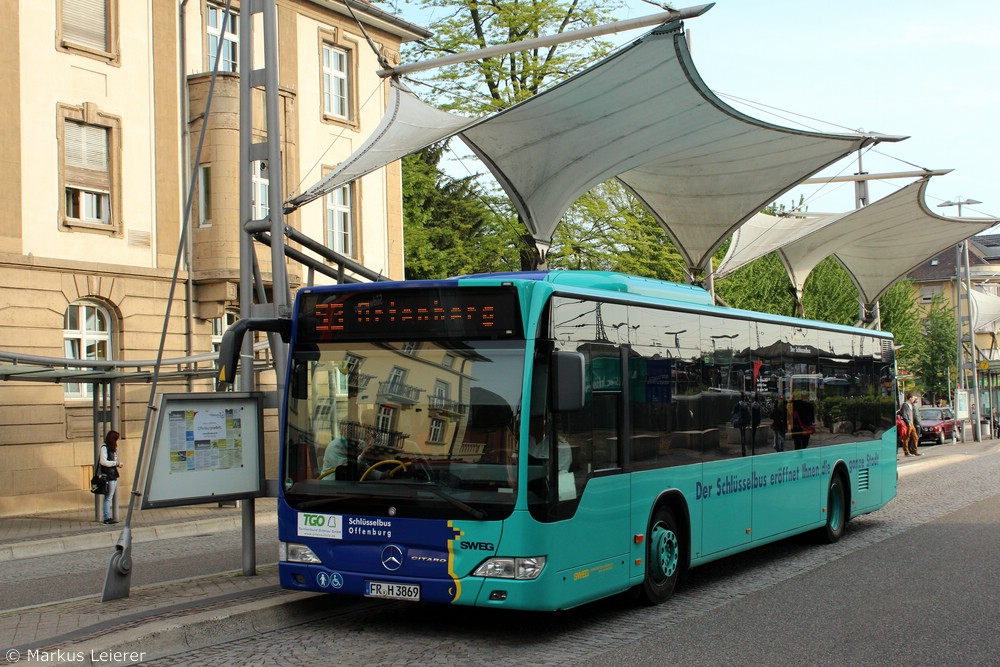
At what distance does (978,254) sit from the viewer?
10781cm

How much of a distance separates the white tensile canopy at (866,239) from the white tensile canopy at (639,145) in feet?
12.1

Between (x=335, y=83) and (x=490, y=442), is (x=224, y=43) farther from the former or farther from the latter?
(x=490, y=442)

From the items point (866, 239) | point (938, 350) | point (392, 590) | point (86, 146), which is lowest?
point (392, 590)

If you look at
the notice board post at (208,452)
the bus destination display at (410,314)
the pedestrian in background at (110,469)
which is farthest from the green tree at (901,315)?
the bus destination display at (410,314)

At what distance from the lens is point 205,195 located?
1017 inches

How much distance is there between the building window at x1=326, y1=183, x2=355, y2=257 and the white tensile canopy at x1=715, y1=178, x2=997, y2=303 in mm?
9533

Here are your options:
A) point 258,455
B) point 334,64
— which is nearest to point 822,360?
point 258,455

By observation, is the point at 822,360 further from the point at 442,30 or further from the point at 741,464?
the point at 442,30

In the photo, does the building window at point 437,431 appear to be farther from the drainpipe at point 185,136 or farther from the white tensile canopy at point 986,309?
the white tensile canopy at point 986,309

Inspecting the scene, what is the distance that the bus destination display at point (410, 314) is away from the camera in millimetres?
8406

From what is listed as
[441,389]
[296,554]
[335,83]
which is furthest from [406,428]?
[335,83]

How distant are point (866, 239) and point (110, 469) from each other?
77.7 feet

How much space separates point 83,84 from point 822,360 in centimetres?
1611

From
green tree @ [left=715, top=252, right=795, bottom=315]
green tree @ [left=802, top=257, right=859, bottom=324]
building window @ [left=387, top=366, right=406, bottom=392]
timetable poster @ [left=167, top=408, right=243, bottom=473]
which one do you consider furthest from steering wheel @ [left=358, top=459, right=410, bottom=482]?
green tree @ [left=802, top=257, right=859, bottom=324]
